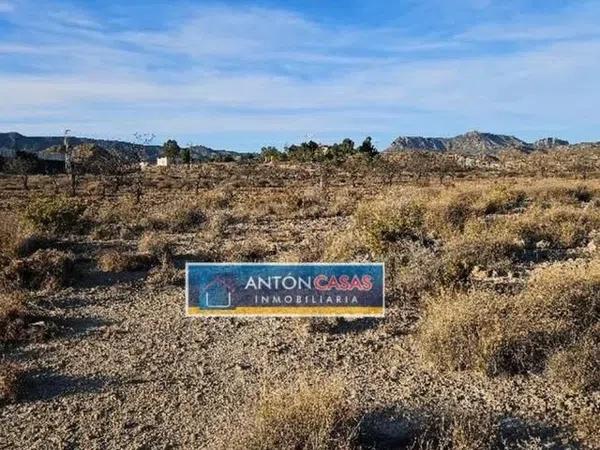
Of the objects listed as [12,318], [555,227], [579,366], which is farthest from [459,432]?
[555,227]

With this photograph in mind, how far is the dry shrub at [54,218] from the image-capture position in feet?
46.9

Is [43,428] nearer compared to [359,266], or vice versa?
[43,428]

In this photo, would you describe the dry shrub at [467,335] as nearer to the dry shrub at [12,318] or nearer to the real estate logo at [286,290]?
the real estate logo at [286,290]

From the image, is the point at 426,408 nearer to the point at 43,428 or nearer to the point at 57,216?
the point at 43,428

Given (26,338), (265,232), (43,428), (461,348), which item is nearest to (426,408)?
(461,348)

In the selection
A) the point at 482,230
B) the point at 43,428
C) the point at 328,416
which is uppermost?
the point at 482,230

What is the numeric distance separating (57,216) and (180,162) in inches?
2632

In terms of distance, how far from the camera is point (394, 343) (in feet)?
24.0

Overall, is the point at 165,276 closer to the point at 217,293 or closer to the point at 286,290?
the point at 217,293

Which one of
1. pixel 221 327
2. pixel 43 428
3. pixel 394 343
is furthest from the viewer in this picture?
pixel 221 327

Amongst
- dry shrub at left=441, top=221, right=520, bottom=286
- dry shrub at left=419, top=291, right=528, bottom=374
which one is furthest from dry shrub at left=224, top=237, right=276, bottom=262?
dry shrub at left=419, top=291, right=528, bottom=374

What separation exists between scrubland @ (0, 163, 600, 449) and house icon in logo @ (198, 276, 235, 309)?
Answer: 43 centimetres

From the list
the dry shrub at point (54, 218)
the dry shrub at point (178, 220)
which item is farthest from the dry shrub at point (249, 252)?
the dry shrub at point (54, 218)

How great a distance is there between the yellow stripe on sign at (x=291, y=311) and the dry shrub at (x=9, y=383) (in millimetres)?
2641
